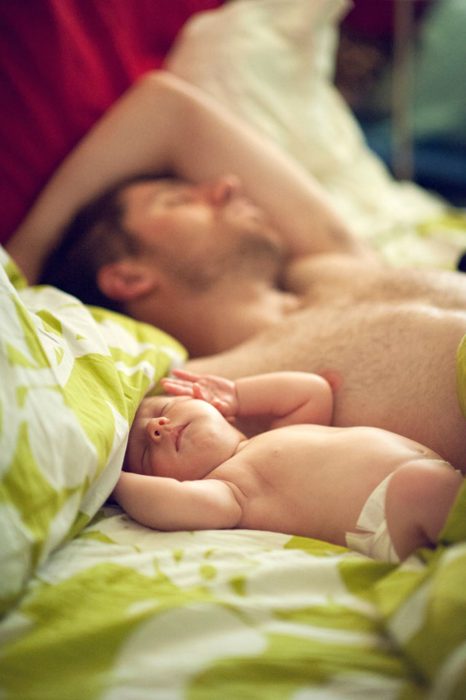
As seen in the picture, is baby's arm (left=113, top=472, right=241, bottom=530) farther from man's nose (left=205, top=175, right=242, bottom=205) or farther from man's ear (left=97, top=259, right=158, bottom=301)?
man's nose (left=205, top=175, right=242, bottom=205)

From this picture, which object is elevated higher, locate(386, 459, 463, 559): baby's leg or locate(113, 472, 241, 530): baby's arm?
locate(113, 472, 241, 530): baby's arm

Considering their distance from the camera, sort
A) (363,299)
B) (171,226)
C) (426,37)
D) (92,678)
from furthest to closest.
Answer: (426,37) → (171,226) → (363,299) → (92,678)

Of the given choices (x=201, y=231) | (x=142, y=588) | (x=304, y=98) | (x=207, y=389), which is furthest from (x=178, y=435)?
(x=304, y=98)

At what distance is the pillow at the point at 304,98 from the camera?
172 centimetres

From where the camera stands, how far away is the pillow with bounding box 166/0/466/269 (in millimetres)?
1718

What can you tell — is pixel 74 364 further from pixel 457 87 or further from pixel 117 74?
pixel 457 87

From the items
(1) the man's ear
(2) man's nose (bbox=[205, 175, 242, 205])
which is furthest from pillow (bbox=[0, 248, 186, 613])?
(2) man's nose (bbox=[205, 175, 242, 205])

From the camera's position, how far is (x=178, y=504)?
82cm

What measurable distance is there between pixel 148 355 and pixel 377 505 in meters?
0.42

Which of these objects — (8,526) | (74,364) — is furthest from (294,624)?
(74,364)

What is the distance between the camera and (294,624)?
0.68 metres

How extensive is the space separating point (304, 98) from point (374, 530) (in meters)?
1.36

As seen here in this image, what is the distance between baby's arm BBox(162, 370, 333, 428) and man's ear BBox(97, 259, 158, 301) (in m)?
0.39

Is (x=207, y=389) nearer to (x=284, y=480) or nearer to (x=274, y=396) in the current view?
(x=274, y=396)
